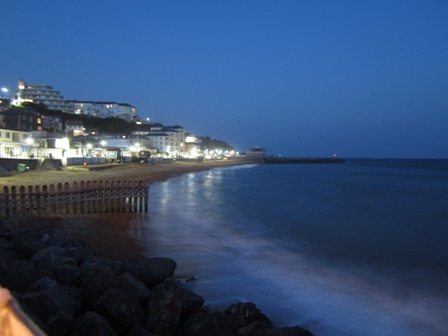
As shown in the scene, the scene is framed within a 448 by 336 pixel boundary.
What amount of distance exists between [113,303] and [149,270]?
2.43 meters

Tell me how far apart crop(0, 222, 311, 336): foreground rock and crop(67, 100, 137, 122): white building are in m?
152

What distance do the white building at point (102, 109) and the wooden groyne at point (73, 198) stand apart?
455ft

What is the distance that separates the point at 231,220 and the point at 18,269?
17.4 m

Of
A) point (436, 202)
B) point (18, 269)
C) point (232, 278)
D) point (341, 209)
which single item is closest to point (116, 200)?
point (232, 278)

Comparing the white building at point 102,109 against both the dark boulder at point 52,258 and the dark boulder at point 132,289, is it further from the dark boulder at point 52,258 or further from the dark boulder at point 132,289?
the dark boulder at point 132,289

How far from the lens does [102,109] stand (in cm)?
16088

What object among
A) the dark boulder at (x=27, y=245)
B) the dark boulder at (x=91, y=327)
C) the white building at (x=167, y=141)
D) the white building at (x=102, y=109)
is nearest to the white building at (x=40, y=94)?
the white building at (x=102, y=109)

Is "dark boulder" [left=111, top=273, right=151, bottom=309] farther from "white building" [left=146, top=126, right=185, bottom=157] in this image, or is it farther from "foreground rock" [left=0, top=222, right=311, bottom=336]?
"white building" [left=146, top=126, right=185, bottom=157]

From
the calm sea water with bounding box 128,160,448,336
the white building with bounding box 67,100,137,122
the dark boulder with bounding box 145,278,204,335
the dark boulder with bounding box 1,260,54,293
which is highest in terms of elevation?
the white building with bounding box 67,100,137,122

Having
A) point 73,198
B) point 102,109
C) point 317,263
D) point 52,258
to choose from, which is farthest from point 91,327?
point 102,109

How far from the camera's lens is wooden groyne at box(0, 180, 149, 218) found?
17422 millimetres

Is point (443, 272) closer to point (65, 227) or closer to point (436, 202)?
point (65, 227)

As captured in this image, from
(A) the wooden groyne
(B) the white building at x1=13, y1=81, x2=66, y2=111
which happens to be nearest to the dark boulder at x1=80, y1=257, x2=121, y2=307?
(A) the wooden groyne

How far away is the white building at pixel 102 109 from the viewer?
151 m
